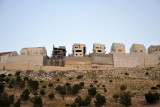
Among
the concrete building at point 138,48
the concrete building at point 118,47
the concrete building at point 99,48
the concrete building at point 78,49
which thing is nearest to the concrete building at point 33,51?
the concrete building at point 78,49

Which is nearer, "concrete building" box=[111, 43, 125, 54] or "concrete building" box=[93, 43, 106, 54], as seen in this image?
"concrete building" box=[111, 43, 125, 54]

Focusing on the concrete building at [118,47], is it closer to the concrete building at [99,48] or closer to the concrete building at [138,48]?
the concrete building at [99,48]

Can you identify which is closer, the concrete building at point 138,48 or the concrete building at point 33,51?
the concrete building at point 33,51

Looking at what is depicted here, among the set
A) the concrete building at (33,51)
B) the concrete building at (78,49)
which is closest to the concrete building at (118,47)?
the concrete building at (78,49)

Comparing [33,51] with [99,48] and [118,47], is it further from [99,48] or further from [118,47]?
[118,47]

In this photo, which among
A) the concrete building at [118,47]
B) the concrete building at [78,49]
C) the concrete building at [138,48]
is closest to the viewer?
the concrete building at [118,47]

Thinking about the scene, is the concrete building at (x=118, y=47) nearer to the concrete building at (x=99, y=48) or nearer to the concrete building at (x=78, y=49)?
the concrete building at (x=99, y=48)

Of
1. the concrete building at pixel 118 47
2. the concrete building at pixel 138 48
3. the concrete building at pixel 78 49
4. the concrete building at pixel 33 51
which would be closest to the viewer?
the concrete building at pixel 33 51

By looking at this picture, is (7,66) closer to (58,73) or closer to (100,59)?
(58,73)

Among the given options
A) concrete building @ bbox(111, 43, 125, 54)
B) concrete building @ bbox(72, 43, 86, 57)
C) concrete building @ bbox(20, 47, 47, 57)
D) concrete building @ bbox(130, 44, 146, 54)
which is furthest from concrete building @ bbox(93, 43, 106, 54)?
concrete building @ bbox(20, 47, 47, 57)

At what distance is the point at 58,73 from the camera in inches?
2003

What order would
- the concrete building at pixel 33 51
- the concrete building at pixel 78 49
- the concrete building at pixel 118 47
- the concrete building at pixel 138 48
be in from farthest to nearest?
the concrete building at pixel 138 48, the concrete building at pixel 78 49, the concrete building at pixel 118 47, the concrete building at pixel 33 51

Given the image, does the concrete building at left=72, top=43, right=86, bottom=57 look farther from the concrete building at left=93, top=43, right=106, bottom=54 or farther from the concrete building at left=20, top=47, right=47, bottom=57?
the concrete building at left=20, top=47, right=47, bottom=57

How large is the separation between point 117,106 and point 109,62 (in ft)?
97.8
